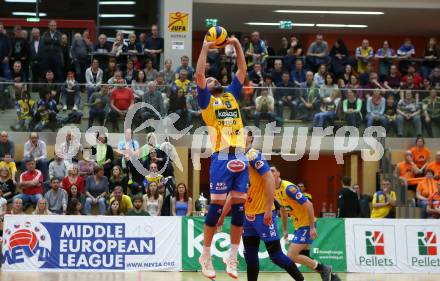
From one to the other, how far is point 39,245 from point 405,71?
17.6 meters

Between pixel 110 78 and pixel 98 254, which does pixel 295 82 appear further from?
pixel 98 254

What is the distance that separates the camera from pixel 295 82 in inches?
1235

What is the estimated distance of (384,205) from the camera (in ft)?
85.6

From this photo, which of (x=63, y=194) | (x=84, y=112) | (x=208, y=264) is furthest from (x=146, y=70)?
(x=208, y=264)

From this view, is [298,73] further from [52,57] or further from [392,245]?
[392,245]

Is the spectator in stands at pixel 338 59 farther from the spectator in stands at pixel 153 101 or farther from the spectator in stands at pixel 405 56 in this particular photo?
the spectator in stands at pixel 153 101

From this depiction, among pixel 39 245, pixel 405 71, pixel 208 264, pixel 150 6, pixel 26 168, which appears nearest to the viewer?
pixel 208 264

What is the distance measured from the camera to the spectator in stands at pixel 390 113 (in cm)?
2927

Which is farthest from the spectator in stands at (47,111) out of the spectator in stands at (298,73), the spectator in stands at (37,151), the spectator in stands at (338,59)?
the spectator in stands at (338,59)

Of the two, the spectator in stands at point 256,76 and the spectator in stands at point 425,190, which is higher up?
the spectator in stands at point 256,76

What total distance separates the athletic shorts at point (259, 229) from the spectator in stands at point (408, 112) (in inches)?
591

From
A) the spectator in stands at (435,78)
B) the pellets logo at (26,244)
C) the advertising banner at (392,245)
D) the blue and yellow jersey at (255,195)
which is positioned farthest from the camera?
the spectator in stands at (435,78)

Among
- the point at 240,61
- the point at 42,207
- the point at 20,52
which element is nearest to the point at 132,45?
the point at 20,52

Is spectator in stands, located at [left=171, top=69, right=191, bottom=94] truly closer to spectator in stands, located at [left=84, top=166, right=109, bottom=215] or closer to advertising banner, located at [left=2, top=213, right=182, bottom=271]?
spectator in stands, located at [left=84, top=166, right=109, bottom=215]
